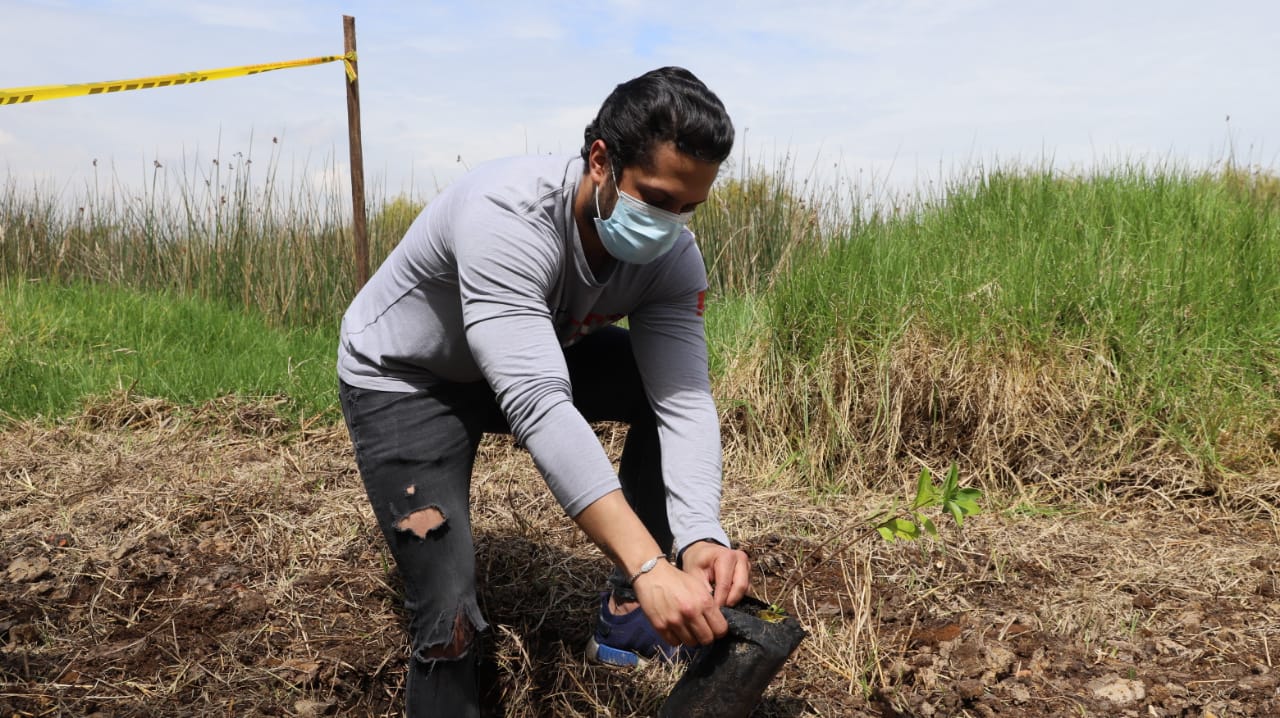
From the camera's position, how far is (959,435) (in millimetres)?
3936

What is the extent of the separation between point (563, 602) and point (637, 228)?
1274mm

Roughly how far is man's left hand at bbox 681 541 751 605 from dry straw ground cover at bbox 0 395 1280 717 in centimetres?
64

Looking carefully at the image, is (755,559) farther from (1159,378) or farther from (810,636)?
(1159,378)

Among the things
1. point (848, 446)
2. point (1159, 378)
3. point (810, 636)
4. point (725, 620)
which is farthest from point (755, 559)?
point (1159, 378)

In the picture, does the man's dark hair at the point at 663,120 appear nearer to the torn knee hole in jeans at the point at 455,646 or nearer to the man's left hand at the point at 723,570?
the man's left hand at the point at 723,570

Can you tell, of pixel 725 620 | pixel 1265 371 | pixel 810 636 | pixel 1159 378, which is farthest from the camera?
pixel 1265 371

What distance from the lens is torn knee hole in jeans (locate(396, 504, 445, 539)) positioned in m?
1.99

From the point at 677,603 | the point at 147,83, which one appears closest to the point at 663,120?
the point at 677,603

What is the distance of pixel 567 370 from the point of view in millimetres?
1835

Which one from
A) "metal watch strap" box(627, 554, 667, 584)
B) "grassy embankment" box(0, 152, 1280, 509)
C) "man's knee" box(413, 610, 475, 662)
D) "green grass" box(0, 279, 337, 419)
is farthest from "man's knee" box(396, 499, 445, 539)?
"green grass" box(0, 279, 337, 419)

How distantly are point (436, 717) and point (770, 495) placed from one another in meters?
1.84

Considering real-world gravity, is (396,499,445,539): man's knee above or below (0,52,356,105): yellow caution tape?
below

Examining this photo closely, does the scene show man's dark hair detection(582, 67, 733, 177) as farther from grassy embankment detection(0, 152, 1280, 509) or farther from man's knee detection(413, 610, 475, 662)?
grassy embankment detection(0, 152, 1280, 509)

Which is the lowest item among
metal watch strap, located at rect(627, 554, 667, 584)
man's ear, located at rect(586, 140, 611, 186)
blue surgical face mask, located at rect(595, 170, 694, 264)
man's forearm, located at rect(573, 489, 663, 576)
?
metal watch strap, located at rect(627, 554, 667, 584)
